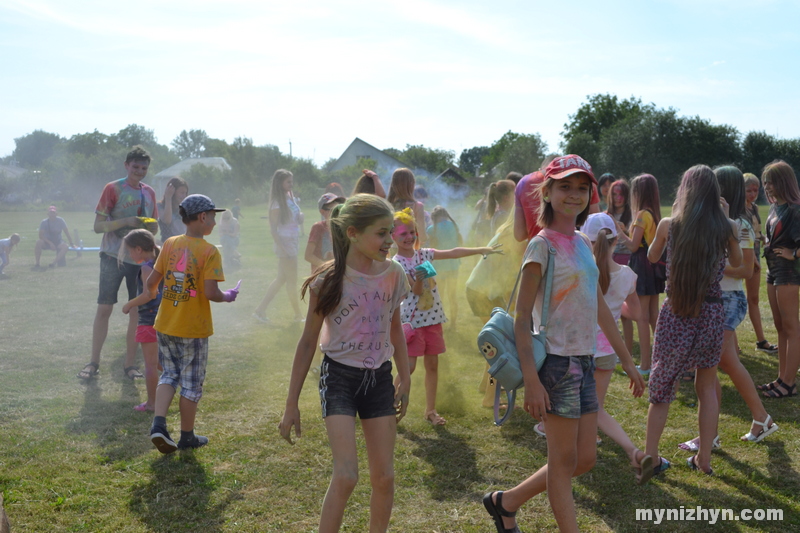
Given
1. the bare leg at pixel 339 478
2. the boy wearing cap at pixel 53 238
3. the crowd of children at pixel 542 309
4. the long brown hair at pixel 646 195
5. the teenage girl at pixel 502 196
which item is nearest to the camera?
the bare leg at pixel 339 478

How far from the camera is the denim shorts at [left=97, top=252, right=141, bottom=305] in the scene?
635 centimetres

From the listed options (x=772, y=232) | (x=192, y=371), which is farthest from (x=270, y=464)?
(x=772, y=232)

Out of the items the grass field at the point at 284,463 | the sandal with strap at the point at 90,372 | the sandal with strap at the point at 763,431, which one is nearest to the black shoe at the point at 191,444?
the grass field at the point at 284,463

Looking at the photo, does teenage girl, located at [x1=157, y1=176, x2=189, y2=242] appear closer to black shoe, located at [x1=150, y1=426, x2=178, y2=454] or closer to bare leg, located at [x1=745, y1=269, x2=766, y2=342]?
black shoe, located at [x1=150, y1=426, x2=178, y2=454]

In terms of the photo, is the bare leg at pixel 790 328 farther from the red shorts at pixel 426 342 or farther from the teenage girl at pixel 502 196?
the red shorts at pixel 426 342

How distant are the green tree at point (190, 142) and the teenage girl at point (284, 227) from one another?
480 ft

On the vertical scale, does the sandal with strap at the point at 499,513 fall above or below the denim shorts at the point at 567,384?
below

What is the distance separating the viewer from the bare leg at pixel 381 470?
9.34ft

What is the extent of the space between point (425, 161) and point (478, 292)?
56048 millimetres

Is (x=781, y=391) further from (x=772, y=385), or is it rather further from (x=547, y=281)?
(x=547, y=281)

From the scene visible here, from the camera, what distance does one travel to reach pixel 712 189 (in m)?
3.96

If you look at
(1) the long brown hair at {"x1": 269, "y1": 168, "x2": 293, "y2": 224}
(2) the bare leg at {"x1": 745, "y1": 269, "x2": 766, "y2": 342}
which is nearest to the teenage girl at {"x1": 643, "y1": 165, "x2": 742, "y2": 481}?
(2) the bare leg at {"x1": 745, "y1": 269, "x2": 766, "y2": 342}

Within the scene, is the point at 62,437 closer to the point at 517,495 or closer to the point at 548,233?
the point at 517,495

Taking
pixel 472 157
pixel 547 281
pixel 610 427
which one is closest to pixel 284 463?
pixel 610 427
